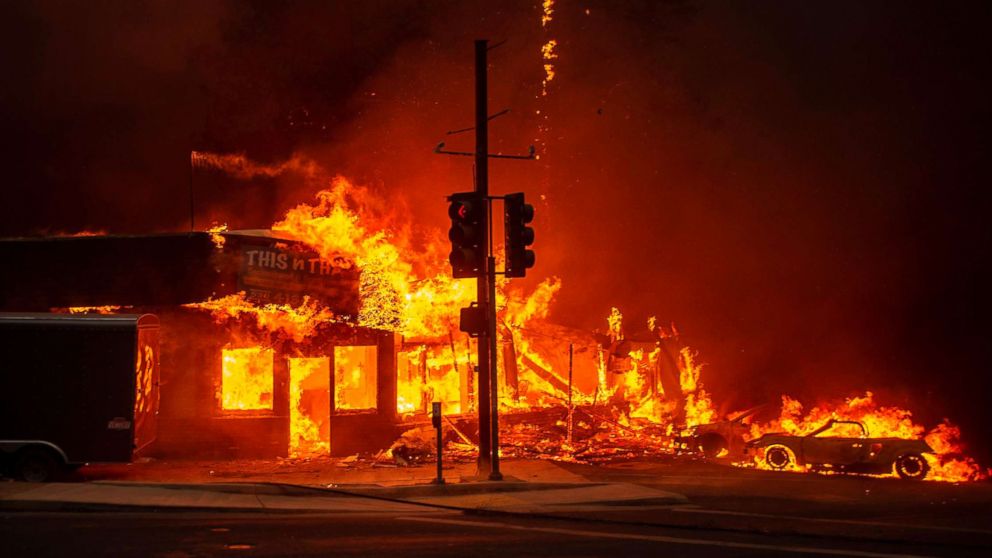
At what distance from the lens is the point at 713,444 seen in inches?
729

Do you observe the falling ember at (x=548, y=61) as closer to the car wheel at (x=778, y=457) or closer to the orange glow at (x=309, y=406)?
the orange glow at (x=309, y=406)

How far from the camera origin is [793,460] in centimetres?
1670

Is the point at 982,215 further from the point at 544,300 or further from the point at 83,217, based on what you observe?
the point at 83,217

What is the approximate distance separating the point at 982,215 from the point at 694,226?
8886 millimetres

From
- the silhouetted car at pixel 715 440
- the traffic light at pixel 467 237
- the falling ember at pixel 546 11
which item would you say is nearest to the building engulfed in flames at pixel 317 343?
the silhouetted car at pixel 715 440

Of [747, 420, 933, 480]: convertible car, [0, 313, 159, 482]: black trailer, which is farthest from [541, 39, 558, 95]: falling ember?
[0, 313, 159, 482]: black trailer

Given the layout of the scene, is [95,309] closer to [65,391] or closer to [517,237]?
[65,391]

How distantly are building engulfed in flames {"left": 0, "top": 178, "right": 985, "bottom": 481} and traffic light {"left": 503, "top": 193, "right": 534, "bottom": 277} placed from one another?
19.5 ft

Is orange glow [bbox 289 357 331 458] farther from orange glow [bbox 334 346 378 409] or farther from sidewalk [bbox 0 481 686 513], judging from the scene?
sidewalk [bbox 0 481 686 513]

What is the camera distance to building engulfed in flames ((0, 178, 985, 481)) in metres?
17.5

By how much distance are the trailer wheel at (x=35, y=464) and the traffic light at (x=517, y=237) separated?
8.30 metres

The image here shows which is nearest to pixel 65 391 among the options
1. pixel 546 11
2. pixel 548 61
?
pixel 548 61

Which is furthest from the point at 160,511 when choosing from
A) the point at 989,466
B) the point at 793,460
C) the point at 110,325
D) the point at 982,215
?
the point at 982,215

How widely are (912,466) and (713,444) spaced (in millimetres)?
4055
